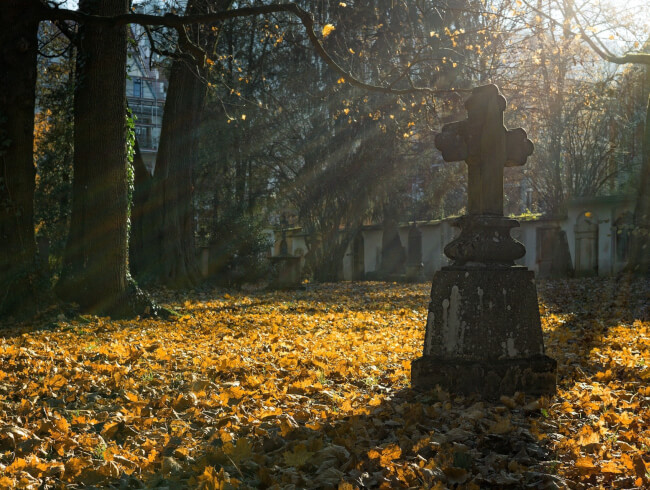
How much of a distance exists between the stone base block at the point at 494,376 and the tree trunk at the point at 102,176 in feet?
19.9

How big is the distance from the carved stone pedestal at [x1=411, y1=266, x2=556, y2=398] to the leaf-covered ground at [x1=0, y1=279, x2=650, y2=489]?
0.55 feet

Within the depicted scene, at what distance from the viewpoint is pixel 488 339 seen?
186 inches

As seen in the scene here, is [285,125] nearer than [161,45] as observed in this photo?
No

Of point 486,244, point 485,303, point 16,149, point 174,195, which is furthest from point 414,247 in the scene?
point 485,303

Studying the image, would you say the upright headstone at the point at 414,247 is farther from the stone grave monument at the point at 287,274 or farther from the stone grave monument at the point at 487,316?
the stone grave monument at the point at 487,316

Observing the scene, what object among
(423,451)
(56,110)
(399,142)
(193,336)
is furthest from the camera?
(399,142)

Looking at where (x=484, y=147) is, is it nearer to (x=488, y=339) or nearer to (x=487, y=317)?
(x=487, y=317)

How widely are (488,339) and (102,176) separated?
22.2ft

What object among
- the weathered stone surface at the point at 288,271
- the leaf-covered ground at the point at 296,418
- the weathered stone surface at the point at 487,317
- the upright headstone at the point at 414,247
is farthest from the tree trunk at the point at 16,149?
the upright headstone at the point at 414,247

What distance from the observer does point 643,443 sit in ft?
11.3

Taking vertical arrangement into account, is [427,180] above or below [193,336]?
above

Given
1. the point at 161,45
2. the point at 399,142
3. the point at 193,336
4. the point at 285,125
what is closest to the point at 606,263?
the point at 399,142

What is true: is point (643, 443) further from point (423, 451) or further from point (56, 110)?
point (56, 110)

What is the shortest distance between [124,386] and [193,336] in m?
3.08
